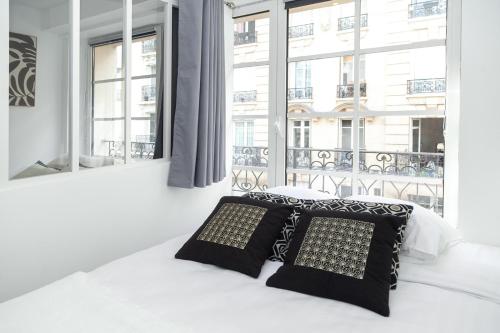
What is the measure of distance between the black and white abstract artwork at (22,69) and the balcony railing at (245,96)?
5.20 feet

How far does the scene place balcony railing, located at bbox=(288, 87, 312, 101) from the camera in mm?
2705

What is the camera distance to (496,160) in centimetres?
196

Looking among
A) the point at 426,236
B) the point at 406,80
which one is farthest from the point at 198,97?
the point at 426,236

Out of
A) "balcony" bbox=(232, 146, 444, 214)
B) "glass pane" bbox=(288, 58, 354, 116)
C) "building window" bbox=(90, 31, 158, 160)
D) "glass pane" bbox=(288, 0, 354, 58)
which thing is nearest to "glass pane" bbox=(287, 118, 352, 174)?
"balcony" bbox=(232, 146, 444, 214)

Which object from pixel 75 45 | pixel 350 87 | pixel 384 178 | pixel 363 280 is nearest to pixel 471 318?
pixel 363 280

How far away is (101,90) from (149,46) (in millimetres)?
482

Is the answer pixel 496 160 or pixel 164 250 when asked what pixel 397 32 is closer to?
pixel 496 160

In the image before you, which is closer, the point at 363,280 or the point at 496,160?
the point at 363,280

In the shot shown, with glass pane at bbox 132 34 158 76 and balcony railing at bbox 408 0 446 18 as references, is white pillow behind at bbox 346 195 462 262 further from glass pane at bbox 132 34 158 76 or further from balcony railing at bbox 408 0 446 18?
glass pane at bbox 132 34 158 76

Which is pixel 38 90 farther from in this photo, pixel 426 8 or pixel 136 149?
pixel 426 8

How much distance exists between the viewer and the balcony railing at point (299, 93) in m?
2.71

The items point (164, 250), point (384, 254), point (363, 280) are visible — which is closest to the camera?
point (363, 280)

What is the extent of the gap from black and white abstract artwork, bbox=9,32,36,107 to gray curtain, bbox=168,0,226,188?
2.96 ft

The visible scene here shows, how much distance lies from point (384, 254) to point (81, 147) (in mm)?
1599
